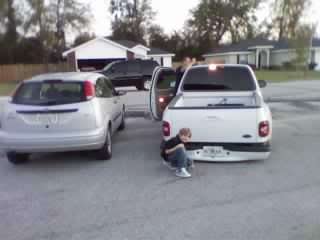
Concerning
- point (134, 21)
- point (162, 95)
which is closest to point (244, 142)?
point (162, 95)

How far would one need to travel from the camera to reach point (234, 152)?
5098mm

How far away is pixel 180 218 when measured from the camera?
11.7 feet

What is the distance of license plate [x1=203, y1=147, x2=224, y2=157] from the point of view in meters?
5.15

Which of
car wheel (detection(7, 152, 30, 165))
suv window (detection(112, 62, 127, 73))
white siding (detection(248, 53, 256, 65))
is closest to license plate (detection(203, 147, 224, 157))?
car wheel (detection(7, 152, 30, 165))

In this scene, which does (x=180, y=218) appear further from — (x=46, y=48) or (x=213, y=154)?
(x=46, y=48)

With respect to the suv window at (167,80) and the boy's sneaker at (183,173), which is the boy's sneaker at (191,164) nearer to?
the boy's sneaker at (183,173)

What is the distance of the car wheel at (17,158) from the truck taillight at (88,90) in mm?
1743

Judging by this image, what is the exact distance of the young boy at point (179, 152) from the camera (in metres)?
4.82

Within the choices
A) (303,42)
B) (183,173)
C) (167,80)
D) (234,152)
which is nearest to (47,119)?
(183,173)

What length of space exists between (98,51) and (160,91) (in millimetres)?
21144

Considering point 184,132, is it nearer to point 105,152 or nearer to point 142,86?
point 105,152

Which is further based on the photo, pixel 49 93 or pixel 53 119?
pixel 49 93

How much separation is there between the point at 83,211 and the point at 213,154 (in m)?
2.41

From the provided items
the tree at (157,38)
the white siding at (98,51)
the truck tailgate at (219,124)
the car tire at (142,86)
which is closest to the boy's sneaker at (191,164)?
the truck tailgate at (219,124)
